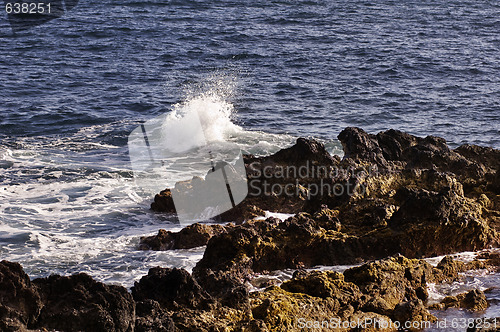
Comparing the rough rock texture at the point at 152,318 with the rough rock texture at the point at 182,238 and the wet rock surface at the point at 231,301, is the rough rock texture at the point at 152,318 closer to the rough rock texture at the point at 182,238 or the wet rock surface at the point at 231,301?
the wet rock surface at the point at 231,301

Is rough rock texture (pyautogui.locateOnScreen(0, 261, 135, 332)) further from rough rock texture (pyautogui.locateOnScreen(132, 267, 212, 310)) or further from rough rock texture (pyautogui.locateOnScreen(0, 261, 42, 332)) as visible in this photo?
rough rock texture (pyautogui.locateOnScreen(132, 267, 212, 310))

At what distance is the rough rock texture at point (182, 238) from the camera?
10.6 m

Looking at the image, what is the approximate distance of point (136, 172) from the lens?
15.1m

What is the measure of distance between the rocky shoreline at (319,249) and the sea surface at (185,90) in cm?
107

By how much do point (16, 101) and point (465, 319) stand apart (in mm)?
15043

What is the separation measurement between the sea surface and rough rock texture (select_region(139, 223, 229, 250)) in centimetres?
15

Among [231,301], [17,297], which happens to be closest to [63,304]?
[17,297]

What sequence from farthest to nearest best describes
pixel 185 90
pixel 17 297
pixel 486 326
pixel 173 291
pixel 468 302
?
pixel 185 90, pixel 468 302, pixel 173 291, pixel 17 297, pixel 486 326

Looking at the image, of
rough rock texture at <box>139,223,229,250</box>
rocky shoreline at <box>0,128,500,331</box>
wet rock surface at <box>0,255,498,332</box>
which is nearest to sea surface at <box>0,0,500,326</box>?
rough rock texture at <box>139,223,229,250</box>

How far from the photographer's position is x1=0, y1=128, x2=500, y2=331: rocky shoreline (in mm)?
7160

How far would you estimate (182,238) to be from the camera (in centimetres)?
1061

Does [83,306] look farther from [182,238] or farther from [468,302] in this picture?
[468,302]

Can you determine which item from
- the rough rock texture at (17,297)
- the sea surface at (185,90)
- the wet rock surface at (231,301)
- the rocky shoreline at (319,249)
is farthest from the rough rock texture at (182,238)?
the rough rock texture at (17,297)

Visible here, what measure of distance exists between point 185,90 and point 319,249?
41.0 feet
